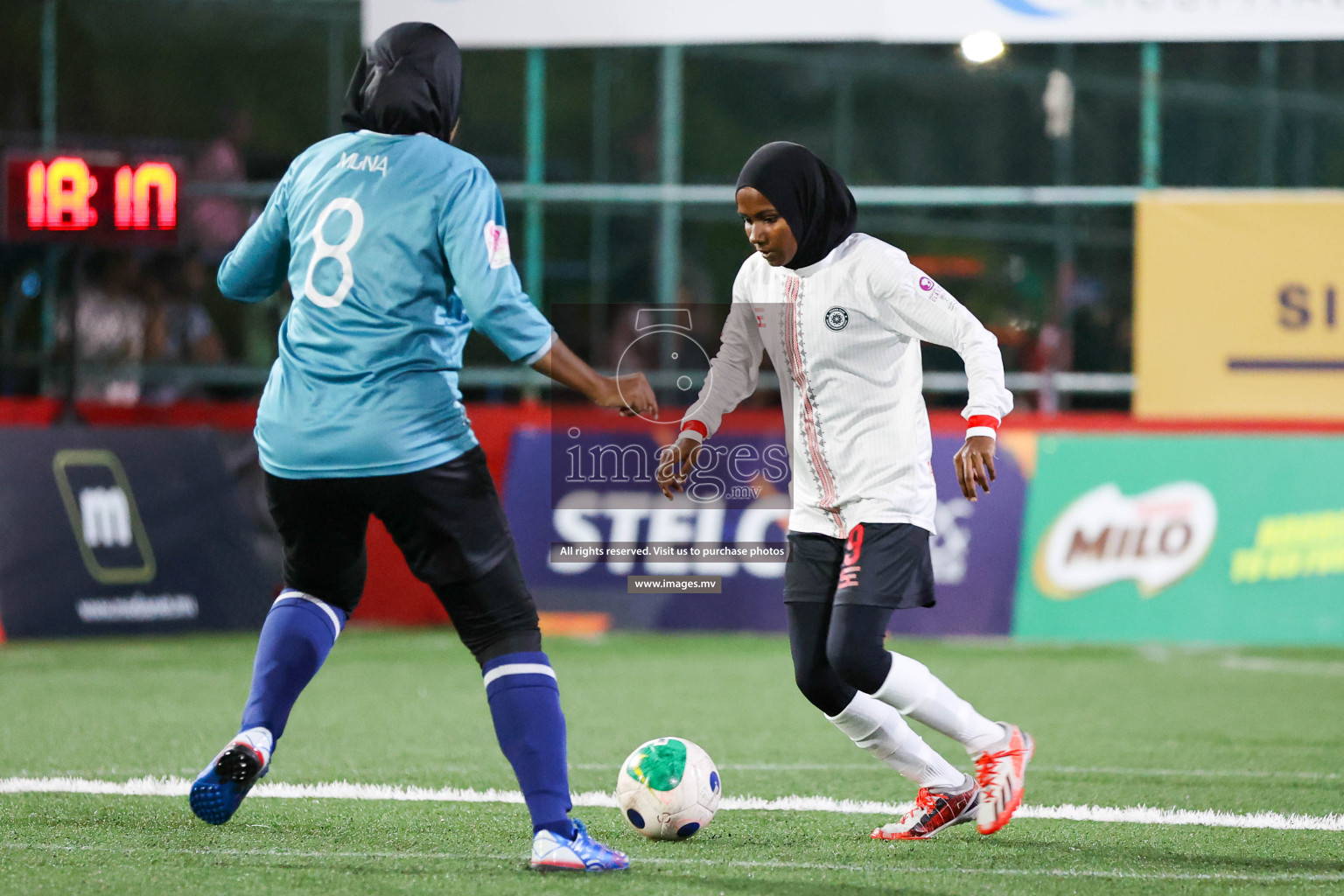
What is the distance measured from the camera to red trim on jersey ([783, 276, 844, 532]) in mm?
4820

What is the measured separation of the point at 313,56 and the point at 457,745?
9906 millimetres

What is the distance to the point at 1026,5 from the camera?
1229cm

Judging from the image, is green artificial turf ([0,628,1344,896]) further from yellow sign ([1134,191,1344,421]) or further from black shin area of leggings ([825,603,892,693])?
yellow sign ([1134,191,1344,421])

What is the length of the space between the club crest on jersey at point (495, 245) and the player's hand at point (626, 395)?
1.20ft

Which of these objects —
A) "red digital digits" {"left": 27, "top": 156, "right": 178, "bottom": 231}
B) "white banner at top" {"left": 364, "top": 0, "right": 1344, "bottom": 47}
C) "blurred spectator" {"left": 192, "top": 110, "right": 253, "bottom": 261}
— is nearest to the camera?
"red digital digits" {"left": 27, "top": 156, "right": 178, "bottom": 231}

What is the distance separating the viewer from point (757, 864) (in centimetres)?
437

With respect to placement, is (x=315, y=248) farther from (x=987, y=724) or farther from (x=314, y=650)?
(x=987, y=724)

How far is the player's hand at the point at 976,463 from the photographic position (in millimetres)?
4398

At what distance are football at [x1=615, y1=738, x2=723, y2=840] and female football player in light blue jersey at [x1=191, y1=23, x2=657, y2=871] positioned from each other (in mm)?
560

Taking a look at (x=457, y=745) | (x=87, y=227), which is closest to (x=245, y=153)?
(x=87, y=227)
